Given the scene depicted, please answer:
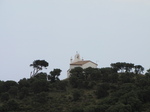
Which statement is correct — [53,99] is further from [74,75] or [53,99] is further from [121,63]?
[121,63]

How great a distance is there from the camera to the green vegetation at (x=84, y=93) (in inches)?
1372

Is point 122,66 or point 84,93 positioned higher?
point 122,66

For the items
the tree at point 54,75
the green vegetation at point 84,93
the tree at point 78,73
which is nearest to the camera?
the green vegetation at point 84,93

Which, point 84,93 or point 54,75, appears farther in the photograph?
point 54,75

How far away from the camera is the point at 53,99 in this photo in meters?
42.9

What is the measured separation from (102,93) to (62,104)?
5935 mm

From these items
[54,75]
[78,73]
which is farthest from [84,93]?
[54,75]

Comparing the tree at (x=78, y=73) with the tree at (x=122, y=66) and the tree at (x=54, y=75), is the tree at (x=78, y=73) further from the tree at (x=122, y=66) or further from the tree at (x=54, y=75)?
the tree at (x=122, y=66)

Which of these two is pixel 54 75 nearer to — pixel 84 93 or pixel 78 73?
pixel 78 73

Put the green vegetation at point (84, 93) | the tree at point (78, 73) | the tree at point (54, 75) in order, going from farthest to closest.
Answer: the tree at point (54, 75) < the tree at point (78, 73) < the green vegetation at point (84, 93)

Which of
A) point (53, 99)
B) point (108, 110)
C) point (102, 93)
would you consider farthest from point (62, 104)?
point (108, 110)

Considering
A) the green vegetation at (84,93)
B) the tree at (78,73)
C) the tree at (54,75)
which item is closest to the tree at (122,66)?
the green vegetation at (84,93)

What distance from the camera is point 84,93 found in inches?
1731

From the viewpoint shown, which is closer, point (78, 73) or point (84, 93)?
point (84, 93)
